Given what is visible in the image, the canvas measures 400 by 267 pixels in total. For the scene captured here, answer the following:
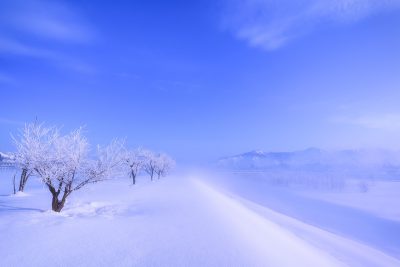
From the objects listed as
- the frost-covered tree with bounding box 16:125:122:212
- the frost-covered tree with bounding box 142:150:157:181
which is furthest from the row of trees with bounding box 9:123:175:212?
the frost-covered tree with bounding box 142:150:157:181

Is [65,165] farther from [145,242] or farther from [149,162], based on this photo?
[149,162]

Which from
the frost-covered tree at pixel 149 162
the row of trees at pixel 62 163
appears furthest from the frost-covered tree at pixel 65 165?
the frost-covered tree at pixel 149 162

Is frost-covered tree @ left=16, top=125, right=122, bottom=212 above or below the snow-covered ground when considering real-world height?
above

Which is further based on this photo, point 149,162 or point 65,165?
point 149,162

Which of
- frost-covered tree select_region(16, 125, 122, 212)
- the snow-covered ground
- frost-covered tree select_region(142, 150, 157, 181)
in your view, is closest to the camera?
the snow-covered ground

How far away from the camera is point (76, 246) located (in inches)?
379

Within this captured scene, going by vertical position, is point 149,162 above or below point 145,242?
above

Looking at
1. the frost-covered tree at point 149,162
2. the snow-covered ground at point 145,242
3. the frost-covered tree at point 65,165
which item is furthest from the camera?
the frost-covered tree at point 149,162

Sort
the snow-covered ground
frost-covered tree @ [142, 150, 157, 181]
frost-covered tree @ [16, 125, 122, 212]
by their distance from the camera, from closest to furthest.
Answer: the snow-covered ground < frost-covered tree @ [16, 125, 122, 212] < frost-covered tree @ [142, 150, 157, 181]

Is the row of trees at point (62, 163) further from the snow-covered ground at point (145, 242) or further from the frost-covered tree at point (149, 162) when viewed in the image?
the frost-covered tree at point (149, 162)

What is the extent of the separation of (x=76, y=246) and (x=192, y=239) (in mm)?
4008

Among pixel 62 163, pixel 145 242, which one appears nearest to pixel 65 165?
pixel 62 163

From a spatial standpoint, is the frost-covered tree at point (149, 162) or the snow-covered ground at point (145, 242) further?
the frost-covered tree at point (149, 162)

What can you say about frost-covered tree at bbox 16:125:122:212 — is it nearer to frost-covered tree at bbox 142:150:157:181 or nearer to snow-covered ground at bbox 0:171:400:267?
snow-covered ground at bbox 0:171:400:267
